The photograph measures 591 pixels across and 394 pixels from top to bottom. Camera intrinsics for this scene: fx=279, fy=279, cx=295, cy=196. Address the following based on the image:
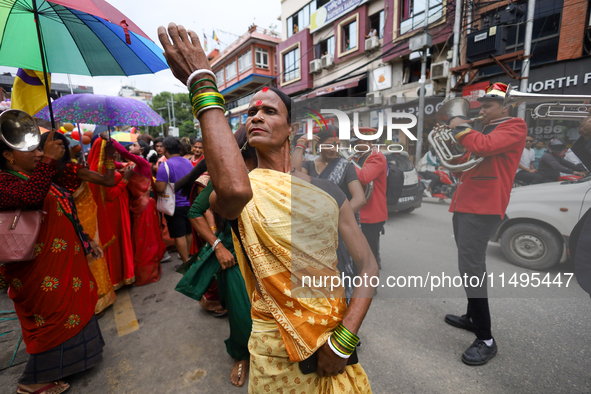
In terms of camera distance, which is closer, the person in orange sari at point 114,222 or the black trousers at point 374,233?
the black trousers at point 374,233

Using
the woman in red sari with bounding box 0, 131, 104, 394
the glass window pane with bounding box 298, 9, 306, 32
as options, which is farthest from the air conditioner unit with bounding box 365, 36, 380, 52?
the woman in red sari with bounding box 0, 131, 104, 394

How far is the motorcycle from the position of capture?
135 cm

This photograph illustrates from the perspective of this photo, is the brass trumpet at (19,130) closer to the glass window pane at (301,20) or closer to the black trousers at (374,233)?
the black trousers at (374,233)

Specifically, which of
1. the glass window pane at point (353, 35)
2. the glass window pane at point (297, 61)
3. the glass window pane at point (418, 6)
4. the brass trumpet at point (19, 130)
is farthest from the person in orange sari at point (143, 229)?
the glass window pane at point (297, 61)

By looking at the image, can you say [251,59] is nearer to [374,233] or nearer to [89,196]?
[89,196]

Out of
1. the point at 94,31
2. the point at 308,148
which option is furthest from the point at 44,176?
the point at 308,148

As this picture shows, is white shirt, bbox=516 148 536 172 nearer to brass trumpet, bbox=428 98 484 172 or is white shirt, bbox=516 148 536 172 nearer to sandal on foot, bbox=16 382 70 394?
brass trumpet, bbox=428 98 484 172

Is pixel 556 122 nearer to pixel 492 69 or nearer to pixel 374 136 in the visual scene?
pixel 374 136

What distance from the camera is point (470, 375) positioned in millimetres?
1940

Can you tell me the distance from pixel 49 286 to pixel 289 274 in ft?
6.46

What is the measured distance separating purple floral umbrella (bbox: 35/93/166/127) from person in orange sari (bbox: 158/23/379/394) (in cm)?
295

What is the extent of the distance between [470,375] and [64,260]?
9.84 ft

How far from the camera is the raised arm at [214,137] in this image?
2.32ft

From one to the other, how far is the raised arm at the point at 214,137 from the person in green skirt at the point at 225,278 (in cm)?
108
